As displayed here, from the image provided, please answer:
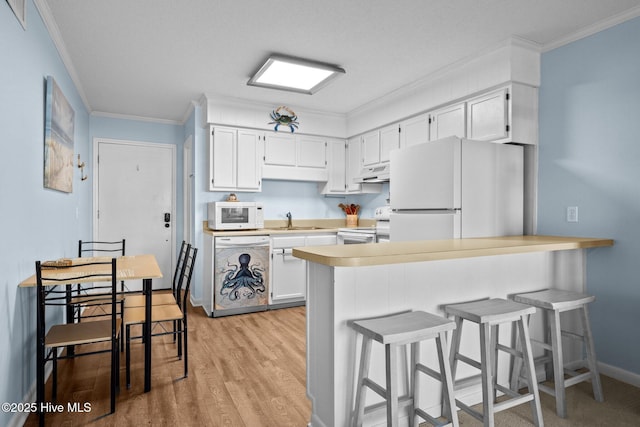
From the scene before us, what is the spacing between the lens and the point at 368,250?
1887 millimetres

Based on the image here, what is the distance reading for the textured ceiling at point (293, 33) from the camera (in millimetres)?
2449

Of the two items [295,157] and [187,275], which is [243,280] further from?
[295,157]

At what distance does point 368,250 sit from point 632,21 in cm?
244

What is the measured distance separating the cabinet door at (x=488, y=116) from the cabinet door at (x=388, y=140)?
0.99 m

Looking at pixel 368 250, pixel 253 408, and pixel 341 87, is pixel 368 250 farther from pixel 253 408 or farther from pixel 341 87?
pixel 341 87

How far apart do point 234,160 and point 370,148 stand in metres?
1.68

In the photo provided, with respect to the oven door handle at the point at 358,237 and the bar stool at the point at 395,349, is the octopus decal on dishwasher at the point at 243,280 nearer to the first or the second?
the oven door handle at the point at 358,237

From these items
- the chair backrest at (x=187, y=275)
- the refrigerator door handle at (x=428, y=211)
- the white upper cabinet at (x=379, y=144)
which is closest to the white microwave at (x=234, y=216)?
the chair backrest at (x=187, y=275)

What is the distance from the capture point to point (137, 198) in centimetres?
527

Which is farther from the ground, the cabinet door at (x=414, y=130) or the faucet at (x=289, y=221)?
the cabinet door at (x=414, y=130)

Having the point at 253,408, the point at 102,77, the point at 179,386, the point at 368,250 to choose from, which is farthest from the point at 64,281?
the point at 102,77

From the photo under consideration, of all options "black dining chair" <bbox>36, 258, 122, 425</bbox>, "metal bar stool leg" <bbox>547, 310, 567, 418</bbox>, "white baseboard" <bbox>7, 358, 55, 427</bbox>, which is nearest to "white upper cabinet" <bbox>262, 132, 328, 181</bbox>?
"black dining chair" <bbox>36, 258, 122, 425</bbox>

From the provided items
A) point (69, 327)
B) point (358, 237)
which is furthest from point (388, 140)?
point (69, 327)

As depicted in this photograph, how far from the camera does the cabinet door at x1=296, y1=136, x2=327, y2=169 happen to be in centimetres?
491
